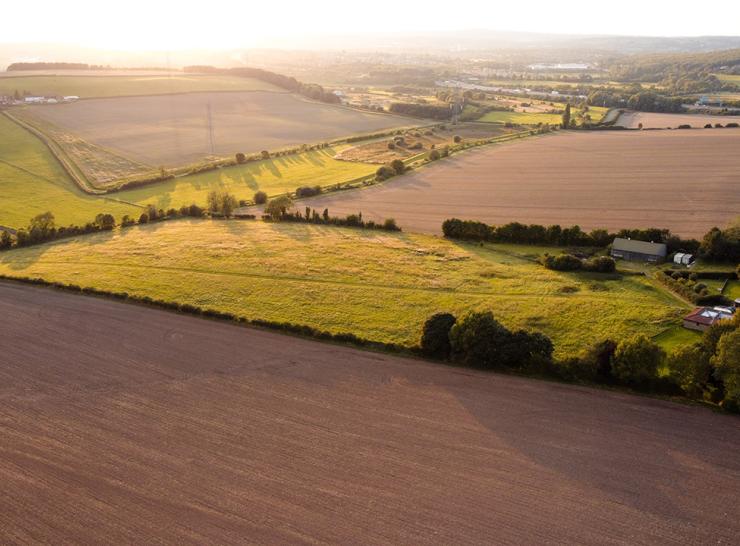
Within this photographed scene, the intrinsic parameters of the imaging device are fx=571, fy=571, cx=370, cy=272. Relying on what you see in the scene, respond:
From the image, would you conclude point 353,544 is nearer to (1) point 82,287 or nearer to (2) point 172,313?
(2) point 172,313

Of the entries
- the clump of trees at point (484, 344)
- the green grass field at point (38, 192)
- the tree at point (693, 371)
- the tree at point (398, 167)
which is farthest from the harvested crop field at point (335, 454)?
the tree at point (398, 167)

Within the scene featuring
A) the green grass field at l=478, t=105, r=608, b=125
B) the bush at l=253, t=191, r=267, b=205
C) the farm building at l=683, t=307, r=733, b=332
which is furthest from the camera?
the green grass field at l=478, t=105, r=608, b=125

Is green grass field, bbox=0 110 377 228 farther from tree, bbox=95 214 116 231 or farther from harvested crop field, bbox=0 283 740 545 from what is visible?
harvested crop field, bbox=0 283 740 545

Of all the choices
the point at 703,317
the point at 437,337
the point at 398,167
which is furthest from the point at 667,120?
the point at 437,337

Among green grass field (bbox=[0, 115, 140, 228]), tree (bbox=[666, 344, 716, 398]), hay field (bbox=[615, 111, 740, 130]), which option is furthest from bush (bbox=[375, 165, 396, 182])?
hay field (bbox=[615, 111, 740, 130])

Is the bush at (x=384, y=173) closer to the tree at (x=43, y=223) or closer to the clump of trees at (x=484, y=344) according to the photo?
the tree at (x=43, y=223)

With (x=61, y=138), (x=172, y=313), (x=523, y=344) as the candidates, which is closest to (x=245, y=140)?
(x=61, y=138)

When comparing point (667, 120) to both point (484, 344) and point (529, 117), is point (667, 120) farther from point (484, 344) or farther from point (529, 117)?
point (484, 344)
